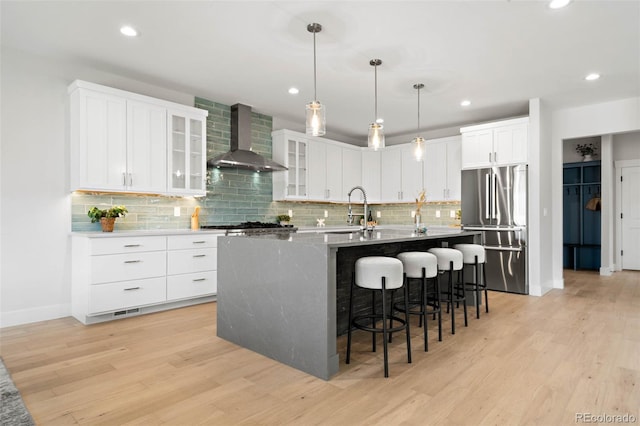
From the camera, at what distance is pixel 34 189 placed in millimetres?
3689

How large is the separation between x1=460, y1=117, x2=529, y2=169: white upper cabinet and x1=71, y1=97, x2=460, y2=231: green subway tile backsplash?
1.22 m

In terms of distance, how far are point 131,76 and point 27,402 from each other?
11.2 feet

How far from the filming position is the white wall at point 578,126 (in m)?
4.96

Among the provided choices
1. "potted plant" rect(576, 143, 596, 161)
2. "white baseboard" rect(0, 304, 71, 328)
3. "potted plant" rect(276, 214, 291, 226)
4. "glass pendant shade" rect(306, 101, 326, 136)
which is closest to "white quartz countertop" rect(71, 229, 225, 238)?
"white baseboard" rect(0, 304, 71, 328)

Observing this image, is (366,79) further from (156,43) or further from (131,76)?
(131,76)

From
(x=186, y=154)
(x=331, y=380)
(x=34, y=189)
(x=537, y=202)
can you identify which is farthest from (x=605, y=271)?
(x=34, y=189)

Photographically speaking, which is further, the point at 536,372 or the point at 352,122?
the point at 352,122

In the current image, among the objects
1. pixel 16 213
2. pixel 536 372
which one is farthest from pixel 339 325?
pixel 16 213

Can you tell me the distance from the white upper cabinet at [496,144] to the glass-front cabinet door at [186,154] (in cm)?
388

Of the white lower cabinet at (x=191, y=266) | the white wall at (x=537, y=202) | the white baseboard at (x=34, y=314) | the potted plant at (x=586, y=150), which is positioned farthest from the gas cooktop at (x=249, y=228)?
the potted plant at (x=586, y=150)

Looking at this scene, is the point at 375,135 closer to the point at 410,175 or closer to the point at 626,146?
the point at 410,175

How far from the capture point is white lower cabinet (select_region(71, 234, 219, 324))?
11.7 feet

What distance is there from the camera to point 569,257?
24.6 feet

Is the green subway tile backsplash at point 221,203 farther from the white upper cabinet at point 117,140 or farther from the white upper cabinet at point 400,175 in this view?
the white upper cabinet at point 400,175
